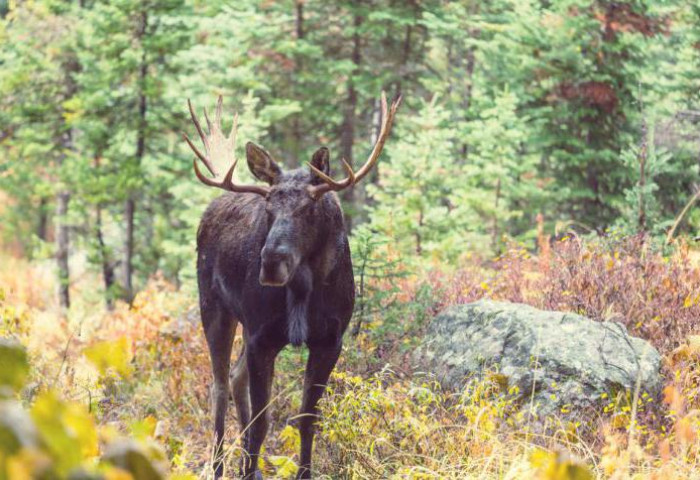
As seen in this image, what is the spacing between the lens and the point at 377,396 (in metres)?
5.17

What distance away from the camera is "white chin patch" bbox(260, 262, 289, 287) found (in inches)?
174

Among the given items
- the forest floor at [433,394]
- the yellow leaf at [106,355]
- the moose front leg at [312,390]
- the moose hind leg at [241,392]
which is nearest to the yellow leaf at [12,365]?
the yellow leaf at [106,355]

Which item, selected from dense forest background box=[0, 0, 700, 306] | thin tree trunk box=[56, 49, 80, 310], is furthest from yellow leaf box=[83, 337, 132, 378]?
thin tree trunk box=[56, 49, 80, 310]

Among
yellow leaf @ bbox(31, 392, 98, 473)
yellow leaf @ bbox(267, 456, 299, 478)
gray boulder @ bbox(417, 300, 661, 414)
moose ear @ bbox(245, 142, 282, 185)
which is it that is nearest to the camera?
yellow leaf @ bbox(31, 392, 98, 473)

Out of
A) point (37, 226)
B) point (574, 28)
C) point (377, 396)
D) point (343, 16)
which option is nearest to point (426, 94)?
point (343, 16)

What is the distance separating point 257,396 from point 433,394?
1.14 meters

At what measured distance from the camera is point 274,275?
174 inches

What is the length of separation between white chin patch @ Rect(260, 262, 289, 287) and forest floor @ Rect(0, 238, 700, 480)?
0.94m

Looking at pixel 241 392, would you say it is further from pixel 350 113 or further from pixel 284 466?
pixel 350 113

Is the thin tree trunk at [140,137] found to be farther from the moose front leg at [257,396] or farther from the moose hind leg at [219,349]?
the moose front leg at [257,396]

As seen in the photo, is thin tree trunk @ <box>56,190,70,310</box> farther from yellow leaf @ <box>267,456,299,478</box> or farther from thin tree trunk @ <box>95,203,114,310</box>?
yellow leaf @ <box>267,456,299,478</box>

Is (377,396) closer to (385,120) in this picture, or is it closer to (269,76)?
(385,120)

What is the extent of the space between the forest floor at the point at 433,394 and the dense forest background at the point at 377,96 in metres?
3.44

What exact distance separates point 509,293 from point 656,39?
810cm
